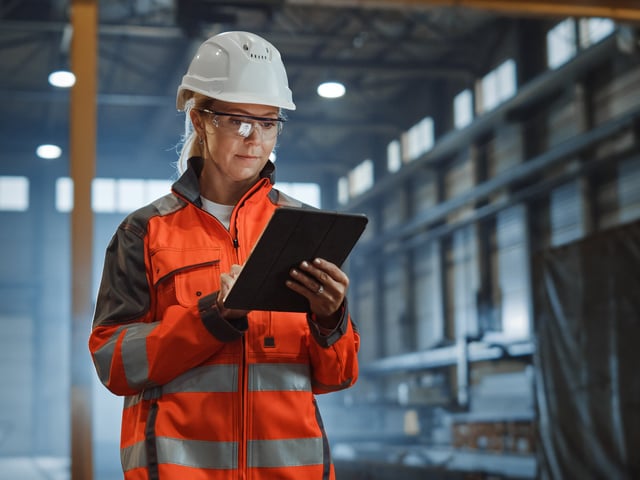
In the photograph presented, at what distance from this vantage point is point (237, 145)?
1.95 meters

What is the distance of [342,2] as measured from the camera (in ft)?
17.9

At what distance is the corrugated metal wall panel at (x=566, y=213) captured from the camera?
13773 mm

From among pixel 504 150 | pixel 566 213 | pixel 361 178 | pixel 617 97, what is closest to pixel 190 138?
pixel 617 97

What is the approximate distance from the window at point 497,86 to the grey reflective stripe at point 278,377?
14.1m

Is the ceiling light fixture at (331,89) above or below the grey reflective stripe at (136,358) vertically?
above

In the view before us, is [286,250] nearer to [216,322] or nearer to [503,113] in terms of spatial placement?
[216,322]

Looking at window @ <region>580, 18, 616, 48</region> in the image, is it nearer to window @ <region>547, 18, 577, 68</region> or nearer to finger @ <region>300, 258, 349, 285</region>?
window @ <region>547, 18, 577, 68</region>

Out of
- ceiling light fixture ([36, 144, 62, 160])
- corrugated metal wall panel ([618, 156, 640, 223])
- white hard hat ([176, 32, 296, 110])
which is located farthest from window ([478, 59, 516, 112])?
white hard hat ([176, 32, 296, 110])

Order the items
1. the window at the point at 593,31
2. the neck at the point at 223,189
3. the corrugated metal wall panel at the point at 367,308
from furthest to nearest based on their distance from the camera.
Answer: the corrugated metal wall panel at the point at 367,308, the window at the point at 593,31, the neck at the point at 223,189

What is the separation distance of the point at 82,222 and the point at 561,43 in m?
11.9

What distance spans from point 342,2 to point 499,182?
35.0 feet

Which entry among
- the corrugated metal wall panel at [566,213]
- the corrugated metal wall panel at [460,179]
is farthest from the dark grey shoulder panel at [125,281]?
the corrugated metal wall panel at [460,179]

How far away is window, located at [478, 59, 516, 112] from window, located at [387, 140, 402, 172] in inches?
131

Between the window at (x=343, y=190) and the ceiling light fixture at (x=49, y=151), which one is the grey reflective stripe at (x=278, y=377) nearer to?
the ceiling light fixture at (x=49, y=151)
